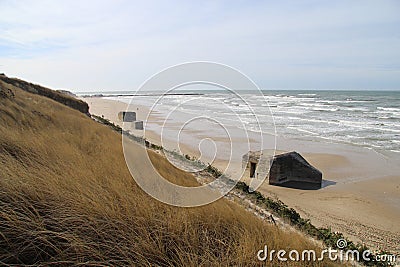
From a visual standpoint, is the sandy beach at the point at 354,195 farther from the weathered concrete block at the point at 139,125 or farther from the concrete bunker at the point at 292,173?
the weathered concrete block at the point at 139,125

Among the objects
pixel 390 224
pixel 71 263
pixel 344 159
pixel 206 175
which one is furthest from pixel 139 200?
pixel 344 159

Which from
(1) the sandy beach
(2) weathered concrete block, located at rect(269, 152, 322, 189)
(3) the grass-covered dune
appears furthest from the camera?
(2) weathered concrete block, located at rect(269, 152, 322, 189)

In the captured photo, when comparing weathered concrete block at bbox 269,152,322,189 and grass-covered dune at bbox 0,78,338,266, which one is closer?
grass-covered dune at bbox 0,78,338,266

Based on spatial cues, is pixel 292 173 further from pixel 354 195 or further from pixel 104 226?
pixel 104 226

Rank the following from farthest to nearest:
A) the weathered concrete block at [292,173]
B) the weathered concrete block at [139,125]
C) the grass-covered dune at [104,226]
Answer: the weathered concrete block at [139,125] < the weathered concrete block at [292,173] < the grass-covered dune at [104,226]

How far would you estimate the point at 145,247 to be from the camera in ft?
9.22

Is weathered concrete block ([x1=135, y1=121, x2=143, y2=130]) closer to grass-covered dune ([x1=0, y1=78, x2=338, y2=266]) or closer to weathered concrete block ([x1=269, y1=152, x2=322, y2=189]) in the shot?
weathered concrete block ([x1=269, y1=152, x2=322, y2=189])

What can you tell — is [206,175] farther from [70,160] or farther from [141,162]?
[70,160]

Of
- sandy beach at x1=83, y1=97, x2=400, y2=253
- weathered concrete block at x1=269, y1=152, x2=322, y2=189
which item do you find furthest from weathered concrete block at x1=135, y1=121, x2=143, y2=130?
weathered concrete block at x1=269, y1=152, x2=322, y2=189

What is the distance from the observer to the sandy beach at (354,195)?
7.30m

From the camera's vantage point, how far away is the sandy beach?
730 cm

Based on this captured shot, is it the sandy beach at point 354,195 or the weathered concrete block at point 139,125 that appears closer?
the sandy beach at point 354,195

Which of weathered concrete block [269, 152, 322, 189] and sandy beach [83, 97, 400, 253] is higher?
weathered concrete block [269, 152, 322, 189]

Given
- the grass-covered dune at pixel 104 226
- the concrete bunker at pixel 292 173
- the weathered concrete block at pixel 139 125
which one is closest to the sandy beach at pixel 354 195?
the concrete bunker at pixel 292 173
